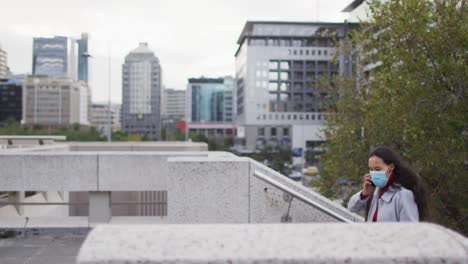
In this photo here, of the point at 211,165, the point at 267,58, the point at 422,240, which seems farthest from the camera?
the point at 267,58

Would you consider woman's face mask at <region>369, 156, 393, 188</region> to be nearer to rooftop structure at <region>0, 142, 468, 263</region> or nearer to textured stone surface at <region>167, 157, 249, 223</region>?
rooftop structure at <region>0, 142, 468, 263</region>

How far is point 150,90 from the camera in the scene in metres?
199

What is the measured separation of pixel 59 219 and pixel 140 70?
198 meters

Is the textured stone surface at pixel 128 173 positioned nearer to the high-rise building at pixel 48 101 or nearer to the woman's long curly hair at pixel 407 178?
the woman's long curly hair at pixel 407 178

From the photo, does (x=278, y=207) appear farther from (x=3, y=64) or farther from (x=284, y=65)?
(x=3, y=64)

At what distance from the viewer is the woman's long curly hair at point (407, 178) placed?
338 cm

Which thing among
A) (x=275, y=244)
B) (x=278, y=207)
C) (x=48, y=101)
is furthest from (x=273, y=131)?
(x=48, y=101)

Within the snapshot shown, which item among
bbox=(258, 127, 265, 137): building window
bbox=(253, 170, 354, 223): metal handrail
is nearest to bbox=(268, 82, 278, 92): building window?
bbox=(258, 127, 265, 137): building window

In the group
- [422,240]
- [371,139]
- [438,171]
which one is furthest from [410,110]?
[422,240]

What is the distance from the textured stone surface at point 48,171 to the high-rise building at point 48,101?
178m

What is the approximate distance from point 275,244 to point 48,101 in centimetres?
19663

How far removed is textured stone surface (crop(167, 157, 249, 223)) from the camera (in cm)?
476

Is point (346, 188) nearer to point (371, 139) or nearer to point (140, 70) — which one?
point (371, 139)

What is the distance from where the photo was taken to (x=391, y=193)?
3457 millimetres
